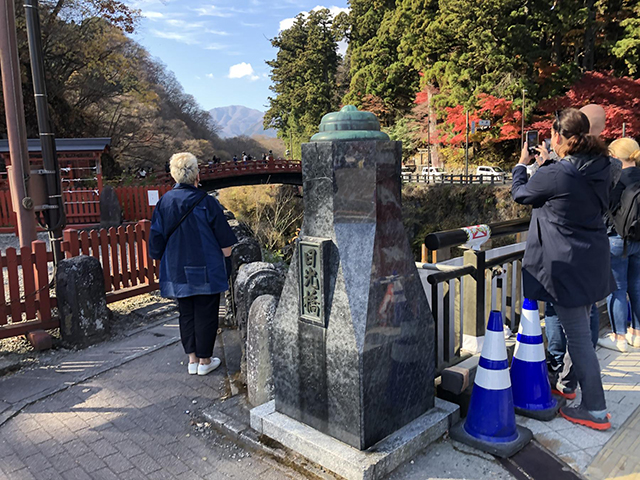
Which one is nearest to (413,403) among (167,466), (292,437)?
(292,437)

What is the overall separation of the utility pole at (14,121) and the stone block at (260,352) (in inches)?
158

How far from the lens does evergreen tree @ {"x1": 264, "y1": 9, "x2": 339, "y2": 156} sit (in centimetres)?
4538

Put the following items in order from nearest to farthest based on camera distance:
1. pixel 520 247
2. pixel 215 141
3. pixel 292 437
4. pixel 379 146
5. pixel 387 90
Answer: pixel 379 146 < pixel 292 437 < pixel 520 247 < pixel 387 90 < pixel 215 141

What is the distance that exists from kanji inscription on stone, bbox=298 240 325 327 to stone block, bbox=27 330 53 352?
3281 millimetres

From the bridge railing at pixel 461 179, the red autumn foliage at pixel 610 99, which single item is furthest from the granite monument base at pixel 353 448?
the bridge railing at pixel 461 179

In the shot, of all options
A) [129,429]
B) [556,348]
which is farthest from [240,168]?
[556,348]

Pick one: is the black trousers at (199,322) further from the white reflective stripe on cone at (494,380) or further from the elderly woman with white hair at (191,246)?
the white reflective stripe on cone at (494,380)

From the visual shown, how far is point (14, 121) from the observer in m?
5.79

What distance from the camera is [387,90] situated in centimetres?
3938

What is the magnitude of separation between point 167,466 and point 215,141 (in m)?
70.0

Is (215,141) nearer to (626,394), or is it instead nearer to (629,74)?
(629,74)

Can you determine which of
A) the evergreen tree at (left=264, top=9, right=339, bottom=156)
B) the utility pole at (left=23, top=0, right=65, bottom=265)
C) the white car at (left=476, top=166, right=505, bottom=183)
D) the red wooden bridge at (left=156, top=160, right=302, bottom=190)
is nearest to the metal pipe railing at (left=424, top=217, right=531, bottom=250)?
the utility pole at (left=23, top=0, right=65, bottom=265)

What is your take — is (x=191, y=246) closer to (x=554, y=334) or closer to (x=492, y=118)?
(x=554, y=334)

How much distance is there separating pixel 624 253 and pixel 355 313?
2.72 metres
